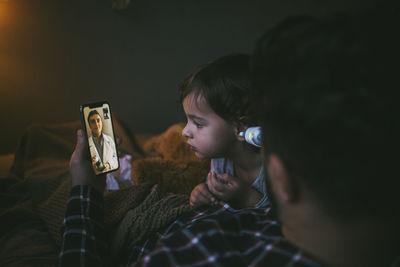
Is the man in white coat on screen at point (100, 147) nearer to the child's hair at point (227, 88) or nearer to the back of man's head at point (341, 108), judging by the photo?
the child's hair at point (227, 88)

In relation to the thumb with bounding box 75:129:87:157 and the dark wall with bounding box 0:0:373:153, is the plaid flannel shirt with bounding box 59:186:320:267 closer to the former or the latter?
the thumb with bounding box 75:129:87:157

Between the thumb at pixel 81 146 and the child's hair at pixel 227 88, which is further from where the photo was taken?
the child's hair at pixel 227 88

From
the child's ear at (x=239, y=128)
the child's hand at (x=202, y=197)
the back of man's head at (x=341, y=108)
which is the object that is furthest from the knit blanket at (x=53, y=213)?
the back of man's head at (x=341, y=108)

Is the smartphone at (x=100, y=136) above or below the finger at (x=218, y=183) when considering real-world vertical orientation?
above

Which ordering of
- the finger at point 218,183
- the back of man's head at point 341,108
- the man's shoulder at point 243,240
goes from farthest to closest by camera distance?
the finger at point 218,183
the man's shoulder at point 243,240
the back of man's head at point 341,108

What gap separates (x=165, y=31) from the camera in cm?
188

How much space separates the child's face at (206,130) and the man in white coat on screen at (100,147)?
0.94 feet

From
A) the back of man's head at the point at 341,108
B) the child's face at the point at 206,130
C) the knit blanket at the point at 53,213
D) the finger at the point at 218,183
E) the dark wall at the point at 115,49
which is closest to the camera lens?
the back of man's head at the point at 341,108

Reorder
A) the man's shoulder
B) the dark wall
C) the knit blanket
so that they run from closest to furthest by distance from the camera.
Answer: the man's shoulder, the knit blanket, the dark wall

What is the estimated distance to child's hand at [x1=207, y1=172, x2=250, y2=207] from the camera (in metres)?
0.87

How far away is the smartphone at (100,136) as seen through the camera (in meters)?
0.87

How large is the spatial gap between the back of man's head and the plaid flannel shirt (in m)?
0.15

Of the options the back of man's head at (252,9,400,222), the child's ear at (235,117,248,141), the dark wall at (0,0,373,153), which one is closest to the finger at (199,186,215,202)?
the child's ear at (235,117,248,141)

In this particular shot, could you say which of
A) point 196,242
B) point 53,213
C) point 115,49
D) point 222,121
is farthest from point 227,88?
point 115,49
